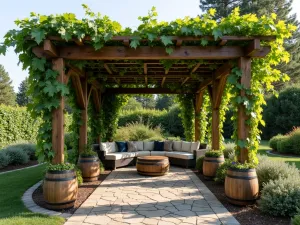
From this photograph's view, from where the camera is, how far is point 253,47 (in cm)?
400

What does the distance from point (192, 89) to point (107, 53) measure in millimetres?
5224

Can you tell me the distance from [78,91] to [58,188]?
2.69m

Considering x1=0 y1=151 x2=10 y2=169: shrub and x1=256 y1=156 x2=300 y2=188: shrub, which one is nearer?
x1=256 y1=156 x2=300 y2=188: shrub

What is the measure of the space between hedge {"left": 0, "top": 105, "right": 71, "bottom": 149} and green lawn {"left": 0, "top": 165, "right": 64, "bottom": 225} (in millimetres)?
2784

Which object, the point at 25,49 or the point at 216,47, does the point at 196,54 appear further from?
the point at 25,49

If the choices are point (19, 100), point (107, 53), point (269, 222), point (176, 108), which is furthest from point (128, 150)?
point (19, 100)

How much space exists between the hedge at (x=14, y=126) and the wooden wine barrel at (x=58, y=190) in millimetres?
5231

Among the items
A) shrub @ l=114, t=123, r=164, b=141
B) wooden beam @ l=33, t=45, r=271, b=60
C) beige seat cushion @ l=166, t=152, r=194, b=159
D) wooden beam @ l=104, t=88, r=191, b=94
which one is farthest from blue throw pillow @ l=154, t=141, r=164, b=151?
wooden beam @ l=33, t=45, r=271, b=60

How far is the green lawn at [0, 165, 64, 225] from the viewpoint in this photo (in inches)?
132

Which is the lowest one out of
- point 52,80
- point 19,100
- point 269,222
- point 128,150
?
point 269,222

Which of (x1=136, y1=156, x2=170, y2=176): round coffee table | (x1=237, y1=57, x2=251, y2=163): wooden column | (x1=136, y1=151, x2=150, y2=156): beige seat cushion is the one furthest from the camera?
(x1=136, y1=151, x2=150, y2=156): beige seat cushion

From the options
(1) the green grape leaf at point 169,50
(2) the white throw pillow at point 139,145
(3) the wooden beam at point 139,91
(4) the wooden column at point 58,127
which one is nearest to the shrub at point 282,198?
(1) the green grape leaf at point 169,50

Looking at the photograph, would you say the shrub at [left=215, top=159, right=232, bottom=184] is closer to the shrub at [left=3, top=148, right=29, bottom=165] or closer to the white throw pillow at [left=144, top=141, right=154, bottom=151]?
the white throw pillow at [left=144, top=141, right=154, bottom=151]

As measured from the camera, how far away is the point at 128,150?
830 cm
